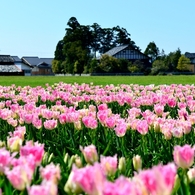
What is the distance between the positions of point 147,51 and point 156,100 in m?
78.9

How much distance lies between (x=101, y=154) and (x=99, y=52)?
8444 centimetres

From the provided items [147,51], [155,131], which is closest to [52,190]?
[155,131]

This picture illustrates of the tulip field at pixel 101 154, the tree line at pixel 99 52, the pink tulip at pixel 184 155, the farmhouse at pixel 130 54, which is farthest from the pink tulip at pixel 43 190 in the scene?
the farmhouse at pixel 130 54

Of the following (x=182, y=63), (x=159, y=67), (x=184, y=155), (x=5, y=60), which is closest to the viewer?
(x=184, y=155)

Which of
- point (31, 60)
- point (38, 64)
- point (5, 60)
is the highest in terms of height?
point (31, 60)

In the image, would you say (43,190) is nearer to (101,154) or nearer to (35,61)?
(101,154)

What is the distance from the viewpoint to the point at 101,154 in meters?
2.71

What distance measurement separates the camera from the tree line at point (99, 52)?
2322 inches

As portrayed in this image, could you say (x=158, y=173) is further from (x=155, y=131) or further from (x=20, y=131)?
(x=155, y=131)

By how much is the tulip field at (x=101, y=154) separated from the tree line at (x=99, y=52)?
53363 mm

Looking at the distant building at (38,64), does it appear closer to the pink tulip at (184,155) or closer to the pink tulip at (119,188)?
the pink tulip at (184,155)

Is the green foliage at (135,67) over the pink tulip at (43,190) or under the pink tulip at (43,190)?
over

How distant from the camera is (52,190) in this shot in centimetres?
95

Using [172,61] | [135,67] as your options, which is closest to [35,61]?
[172,61]
